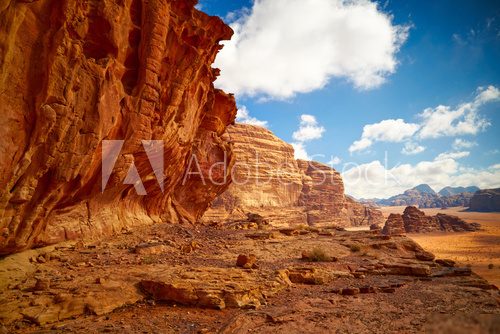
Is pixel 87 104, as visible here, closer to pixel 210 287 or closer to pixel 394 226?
pixel 210 287

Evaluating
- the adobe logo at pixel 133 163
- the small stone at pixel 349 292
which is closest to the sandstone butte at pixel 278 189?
the adobe logo at pixel 133 163

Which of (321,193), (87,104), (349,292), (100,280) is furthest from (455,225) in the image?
(87,104)

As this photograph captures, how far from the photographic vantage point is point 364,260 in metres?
14.3

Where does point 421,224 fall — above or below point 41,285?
below

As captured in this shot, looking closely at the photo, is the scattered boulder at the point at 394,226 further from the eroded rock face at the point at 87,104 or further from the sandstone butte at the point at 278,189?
the eroded rock face at the point at 87,104

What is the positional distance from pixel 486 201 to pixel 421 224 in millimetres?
86318

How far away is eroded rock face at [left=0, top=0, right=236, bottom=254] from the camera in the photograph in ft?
24.8

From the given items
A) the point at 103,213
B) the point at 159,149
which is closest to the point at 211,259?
the point at 103,213

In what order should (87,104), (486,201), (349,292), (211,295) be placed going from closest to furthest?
(211,295) < (349,292) < (87,104) < (486,201)

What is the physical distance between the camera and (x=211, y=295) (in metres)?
7.01

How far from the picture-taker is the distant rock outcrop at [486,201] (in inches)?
4371

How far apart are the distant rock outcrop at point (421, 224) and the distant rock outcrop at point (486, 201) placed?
7635cm

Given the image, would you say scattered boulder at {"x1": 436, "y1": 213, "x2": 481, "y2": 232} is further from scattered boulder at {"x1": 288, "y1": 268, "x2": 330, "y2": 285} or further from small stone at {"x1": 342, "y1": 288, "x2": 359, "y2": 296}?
small stone at {"x1": 342, "y1": 288, "x2": 359, "y2": 296}

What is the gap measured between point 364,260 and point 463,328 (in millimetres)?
13447
